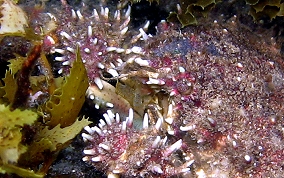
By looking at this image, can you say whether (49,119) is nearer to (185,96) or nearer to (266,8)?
(185,96)

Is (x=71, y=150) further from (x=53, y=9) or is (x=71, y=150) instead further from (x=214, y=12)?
(x=214, y=12)

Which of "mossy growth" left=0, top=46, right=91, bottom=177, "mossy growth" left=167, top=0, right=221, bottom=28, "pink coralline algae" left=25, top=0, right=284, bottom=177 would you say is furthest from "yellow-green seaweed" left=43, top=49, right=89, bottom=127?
"mossy growth" left=167, top=0, right=221, bottom=28

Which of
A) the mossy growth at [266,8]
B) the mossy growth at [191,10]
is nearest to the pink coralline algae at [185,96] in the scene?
the mossy growth at [191,10]

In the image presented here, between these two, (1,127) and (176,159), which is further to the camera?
(176,159)

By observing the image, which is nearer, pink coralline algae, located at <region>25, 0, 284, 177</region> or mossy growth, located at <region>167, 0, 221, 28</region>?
pink coralline algae, located at <region>25, 0, 284, 177</region>

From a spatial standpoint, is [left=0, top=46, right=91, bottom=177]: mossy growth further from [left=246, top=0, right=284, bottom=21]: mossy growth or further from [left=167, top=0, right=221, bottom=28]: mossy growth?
[left=246, top=0, right=284, bottom=21]: mossy growth

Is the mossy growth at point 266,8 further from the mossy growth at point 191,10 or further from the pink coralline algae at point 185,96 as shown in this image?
the mossy growth at point 191,10

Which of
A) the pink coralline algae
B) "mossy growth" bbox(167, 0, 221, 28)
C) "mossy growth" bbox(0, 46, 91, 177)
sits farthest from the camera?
"mossy growth" bbox(167, 0, 221, 28)

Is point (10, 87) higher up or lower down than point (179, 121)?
higher up

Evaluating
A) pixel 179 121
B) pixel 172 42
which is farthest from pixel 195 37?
pixel 179 121
